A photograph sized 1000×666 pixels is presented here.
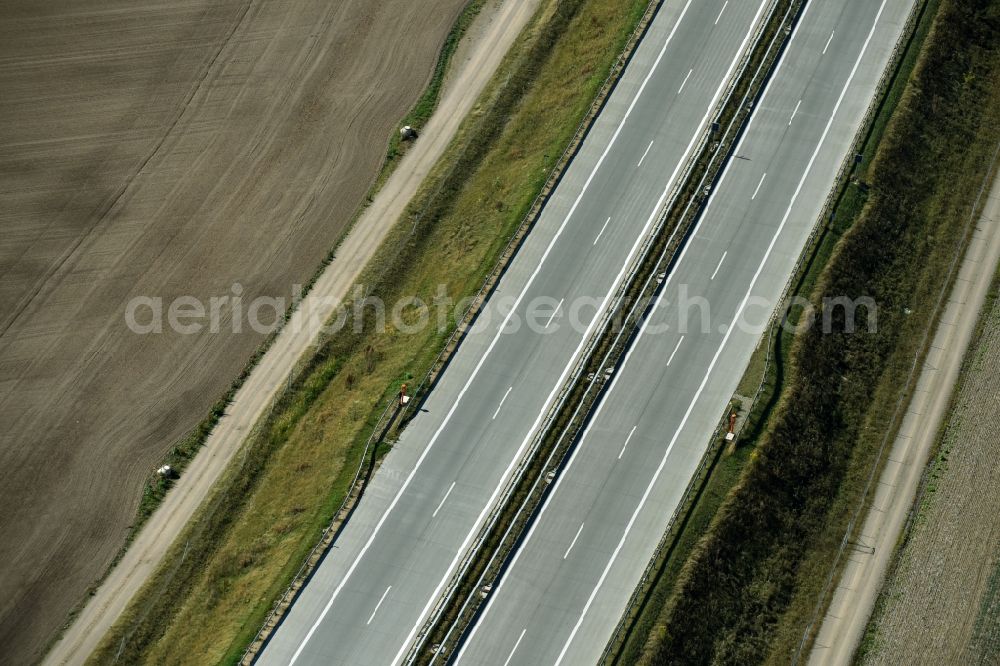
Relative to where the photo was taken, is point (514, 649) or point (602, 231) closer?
point (514, 649)

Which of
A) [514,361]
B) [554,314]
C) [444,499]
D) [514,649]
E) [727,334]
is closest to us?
[514,649]

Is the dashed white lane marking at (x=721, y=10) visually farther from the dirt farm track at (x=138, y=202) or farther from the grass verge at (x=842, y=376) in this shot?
the dirt farm track at (x=138, y=202)

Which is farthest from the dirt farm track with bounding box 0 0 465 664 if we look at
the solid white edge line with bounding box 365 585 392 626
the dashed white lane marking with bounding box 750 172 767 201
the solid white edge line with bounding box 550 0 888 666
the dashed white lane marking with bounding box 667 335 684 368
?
the solid white edge line with bounding box 550 0 888 666

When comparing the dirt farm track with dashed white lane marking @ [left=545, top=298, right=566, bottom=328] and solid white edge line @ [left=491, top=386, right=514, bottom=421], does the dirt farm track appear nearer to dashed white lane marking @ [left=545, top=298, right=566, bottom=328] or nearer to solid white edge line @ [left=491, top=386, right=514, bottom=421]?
dashed white lane marking @ [left=545, top=298, right=566, bottom=328]

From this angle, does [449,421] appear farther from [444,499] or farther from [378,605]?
[378,605]

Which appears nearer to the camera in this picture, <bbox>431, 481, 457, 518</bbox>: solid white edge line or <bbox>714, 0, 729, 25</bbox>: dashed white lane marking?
<bbox>431, 481, 457, 518</bbox>: solid white edge line

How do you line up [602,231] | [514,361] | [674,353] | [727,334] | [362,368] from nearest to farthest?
[674,353] < [727,334] < [514,361] < [362,368] < [602,231]

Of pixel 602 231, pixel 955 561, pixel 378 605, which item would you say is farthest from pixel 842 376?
pixel 378 605
